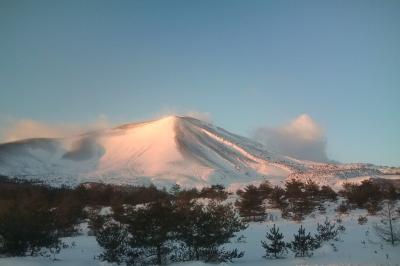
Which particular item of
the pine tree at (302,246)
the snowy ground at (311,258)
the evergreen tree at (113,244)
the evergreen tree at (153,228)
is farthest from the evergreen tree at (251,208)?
the evergreen tree at (113,244)

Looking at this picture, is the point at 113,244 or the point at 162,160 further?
the point at 162,160

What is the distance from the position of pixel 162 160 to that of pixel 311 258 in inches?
3326

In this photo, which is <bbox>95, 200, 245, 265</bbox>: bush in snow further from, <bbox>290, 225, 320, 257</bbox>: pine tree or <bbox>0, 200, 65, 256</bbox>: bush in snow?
<bbox>0, 200, 65, 256</bbox>: bush in snow

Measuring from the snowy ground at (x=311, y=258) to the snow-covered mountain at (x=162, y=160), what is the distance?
4763 centimetres

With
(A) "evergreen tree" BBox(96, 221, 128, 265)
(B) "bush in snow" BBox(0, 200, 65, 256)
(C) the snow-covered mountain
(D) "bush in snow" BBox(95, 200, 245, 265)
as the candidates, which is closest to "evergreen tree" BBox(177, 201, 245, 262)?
(D) "bush in snow" BBox(95, 200, 245, 265)

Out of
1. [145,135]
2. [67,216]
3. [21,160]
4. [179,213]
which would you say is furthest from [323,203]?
[145,135]

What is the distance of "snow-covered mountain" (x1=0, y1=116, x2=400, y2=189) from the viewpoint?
83.4 meters

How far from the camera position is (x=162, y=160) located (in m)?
98.9

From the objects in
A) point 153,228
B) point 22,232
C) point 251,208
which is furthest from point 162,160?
point 153,228

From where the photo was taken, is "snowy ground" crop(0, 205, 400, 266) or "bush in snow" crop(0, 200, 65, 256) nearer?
"snowy ground" crop(0, 205, 400, 266)

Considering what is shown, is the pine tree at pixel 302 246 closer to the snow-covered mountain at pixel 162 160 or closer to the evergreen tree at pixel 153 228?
the evergreen tree at pixel 153 228

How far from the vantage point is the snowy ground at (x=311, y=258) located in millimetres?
14422

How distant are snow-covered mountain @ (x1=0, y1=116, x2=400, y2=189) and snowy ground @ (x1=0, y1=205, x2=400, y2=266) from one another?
4763 cm

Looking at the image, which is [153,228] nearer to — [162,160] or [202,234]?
[202,234]
